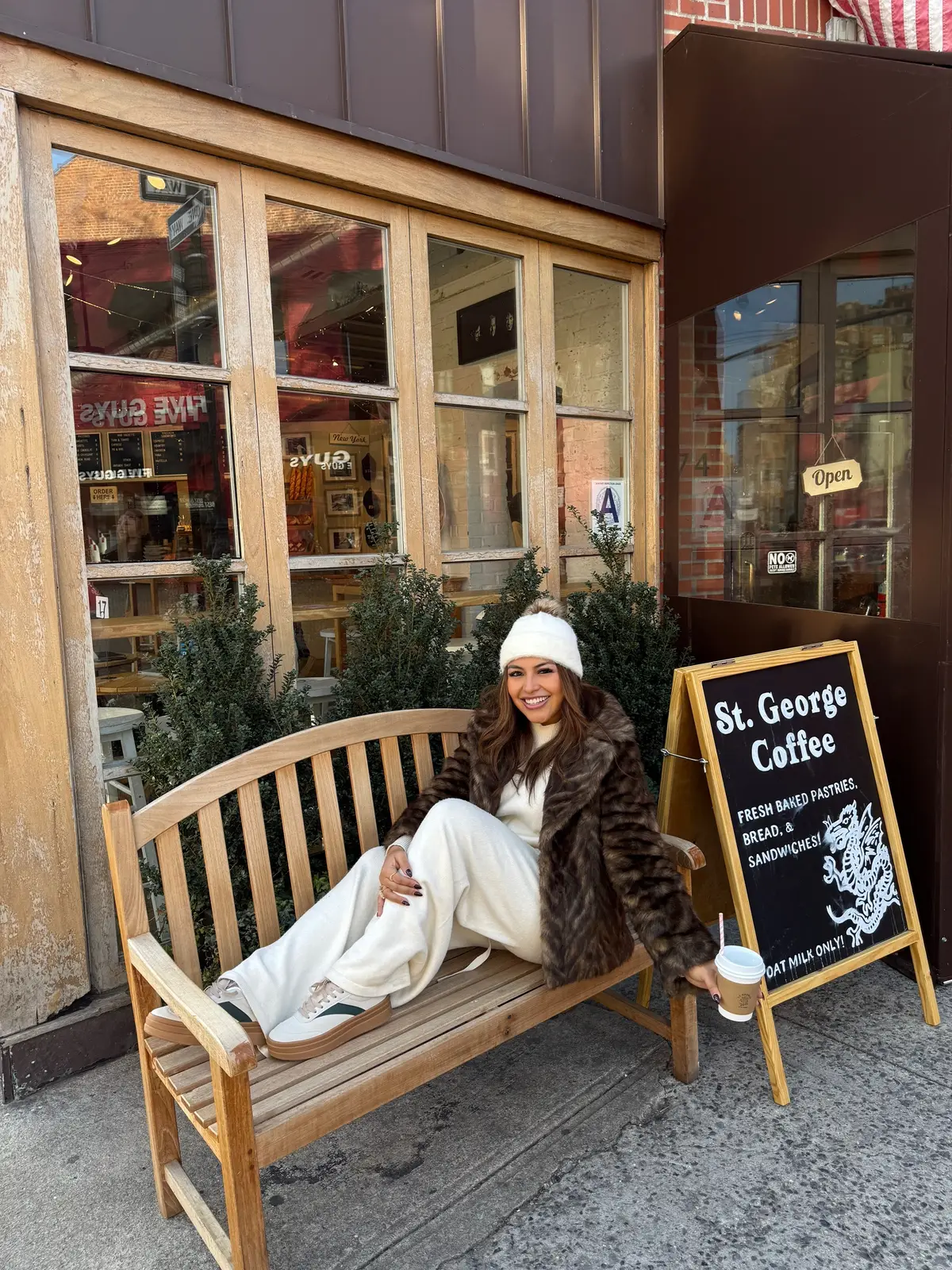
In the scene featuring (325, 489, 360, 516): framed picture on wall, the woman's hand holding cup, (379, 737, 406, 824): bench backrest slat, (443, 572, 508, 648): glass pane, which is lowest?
the woman's hand holding cup

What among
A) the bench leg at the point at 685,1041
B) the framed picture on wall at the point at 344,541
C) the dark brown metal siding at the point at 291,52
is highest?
the dark brown metal siding at the point at 291,52

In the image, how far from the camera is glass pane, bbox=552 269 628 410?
12.9 feet

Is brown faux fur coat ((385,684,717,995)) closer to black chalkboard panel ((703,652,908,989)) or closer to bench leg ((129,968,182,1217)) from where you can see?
black chalkboard panel ((703,652,908,989))

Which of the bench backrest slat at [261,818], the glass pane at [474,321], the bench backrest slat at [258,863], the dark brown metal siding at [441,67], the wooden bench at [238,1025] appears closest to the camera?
the wooden bench at [238,1025]

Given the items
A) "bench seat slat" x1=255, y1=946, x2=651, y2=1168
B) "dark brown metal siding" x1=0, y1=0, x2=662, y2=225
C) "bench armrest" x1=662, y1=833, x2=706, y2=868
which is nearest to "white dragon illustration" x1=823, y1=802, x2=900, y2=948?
"bench armrest" x1=662, y1=833, x2=706, y2=868

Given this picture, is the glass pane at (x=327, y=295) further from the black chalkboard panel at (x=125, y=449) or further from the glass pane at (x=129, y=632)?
the glass pane at (x=129, y=632)

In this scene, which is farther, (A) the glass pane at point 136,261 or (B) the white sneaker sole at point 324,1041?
(A) the glass pane at point 136,261

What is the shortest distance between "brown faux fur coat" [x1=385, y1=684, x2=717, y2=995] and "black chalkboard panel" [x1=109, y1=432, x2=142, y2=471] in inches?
58.5

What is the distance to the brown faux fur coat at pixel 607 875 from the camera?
2.17m

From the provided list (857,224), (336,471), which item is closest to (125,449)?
(336,471)

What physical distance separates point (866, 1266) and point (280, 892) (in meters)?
1.87

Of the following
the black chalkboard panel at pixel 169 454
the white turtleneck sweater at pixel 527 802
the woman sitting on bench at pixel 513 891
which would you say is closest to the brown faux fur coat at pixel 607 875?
the woman sitting on bench at pixel 513 891

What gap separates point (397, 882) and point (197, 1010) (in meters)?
0.59

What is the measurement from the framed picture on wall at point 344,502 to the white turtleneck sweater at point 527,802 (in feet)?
4.02
